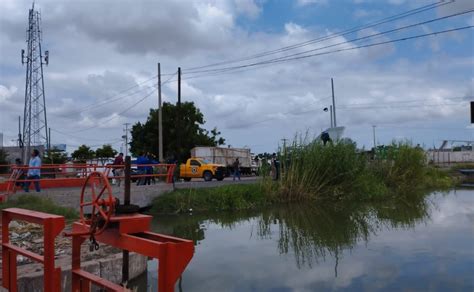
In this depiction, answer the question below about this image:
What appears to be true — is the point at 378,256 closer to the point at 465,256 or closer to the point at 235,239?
the point at 465,256

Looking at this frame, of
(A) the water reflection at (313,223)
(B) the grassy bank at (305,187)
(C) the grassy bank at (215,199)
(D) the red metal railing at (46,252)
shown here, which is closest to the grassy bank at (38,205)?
(A) the water reflection at (313,223)

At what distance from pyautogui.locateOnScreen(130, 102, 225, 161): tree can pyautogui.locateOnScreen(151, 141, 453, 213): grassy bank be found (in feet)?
85.5

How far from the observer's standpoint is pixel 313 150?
2284 cm

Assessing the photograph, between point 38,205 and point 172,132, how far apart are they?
36368mm

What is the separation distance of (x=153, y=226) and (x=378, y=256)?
7.93 m

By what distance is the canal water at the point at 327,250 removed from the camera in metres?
8.77

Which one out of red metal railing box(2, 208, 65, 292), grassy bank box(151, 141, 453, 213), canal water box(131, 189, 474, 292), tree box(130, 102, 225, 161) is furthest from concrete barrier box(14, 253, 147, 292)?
tree box(130, 102, 225, 161)

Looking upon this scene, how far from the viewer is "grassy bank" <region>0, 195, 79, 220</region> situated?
14289 mm

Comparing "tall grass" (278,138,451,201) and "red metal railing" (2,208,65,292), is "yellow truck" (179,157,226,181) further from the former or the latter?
"red metal railing" (2,208,65,292)

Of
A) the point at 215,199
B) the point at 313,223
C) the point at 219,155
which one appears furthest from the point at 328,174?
the point at 219,155

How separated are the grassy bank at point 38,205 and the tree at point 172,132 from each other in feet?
108

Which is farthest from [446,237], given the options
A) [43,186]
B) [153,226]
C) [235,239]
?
[43,186]

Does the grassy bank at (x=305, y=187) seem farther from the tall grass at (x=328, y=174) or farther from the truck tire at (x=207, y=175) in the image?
the truck tire at (x=207, y=175)

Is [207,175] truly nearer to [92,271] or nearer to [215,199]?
[215,199]
